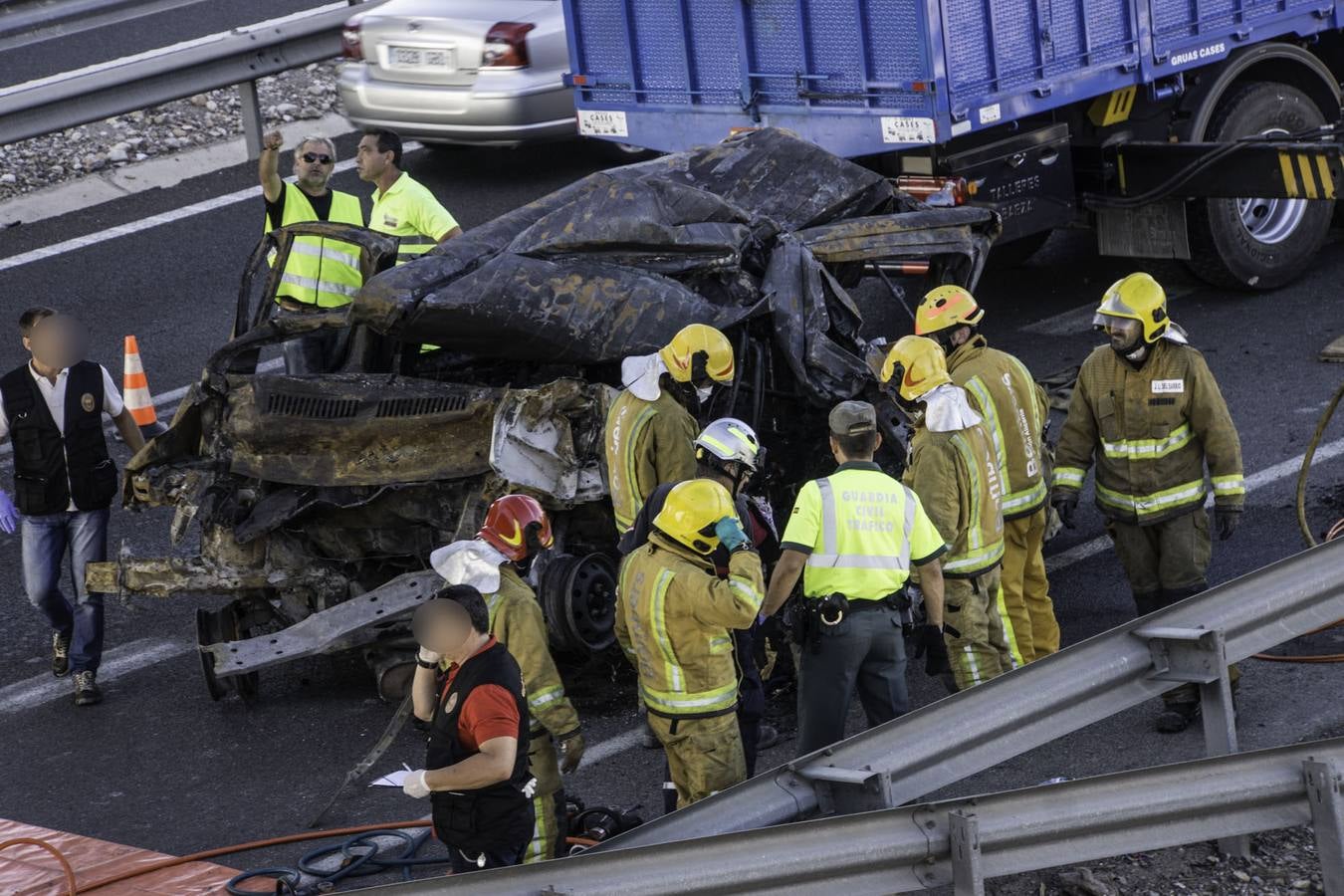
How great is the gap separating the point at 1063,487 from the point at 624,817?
2.23m

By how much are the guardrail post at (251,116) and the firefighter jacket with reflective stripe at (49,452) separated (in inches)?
249

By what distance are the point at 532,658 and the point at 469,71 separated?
Result: 793 centimetres

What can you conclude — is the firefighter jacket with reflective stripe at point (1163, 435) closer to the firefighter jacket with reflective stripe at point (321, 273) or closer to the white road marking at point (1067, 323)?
the firefighter jacket with reflective stripe at point (321, 273)

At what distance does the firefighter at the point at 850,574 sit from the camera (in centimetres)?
632

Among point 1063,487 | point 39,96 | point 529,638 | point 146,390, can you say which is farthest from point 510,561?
point 39,96

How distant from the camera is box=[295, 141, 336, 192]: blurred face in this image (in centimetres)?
949

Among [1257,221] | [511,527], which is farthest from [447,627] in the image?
[1257,221]

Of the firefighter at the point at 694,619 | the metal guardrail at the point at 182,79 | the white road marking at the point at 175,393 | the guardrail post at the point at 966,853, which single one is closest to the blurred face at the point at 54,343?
the white road marking at the point at 175,393

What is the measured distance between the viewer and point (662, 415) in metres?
7.18

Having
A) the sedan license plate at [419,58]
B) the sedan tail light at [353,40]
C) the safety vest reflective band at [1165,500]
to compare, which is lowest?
the safety vest reflective band at [1165,500]

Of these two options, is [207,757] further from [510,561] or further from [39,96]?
[39,96]

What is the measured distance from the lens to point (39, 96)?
1317 centimetres

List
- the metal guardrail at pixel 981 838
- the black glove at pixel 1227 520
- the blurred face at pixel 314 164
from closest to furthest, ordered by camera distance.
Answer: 1. the metal guardrail at pixel 981 838
2. the black glove at pixel 1227 520
3. the blurred face at pixel 314 164

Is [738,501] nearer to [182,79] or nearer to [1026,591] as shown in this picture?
[1026,591]
